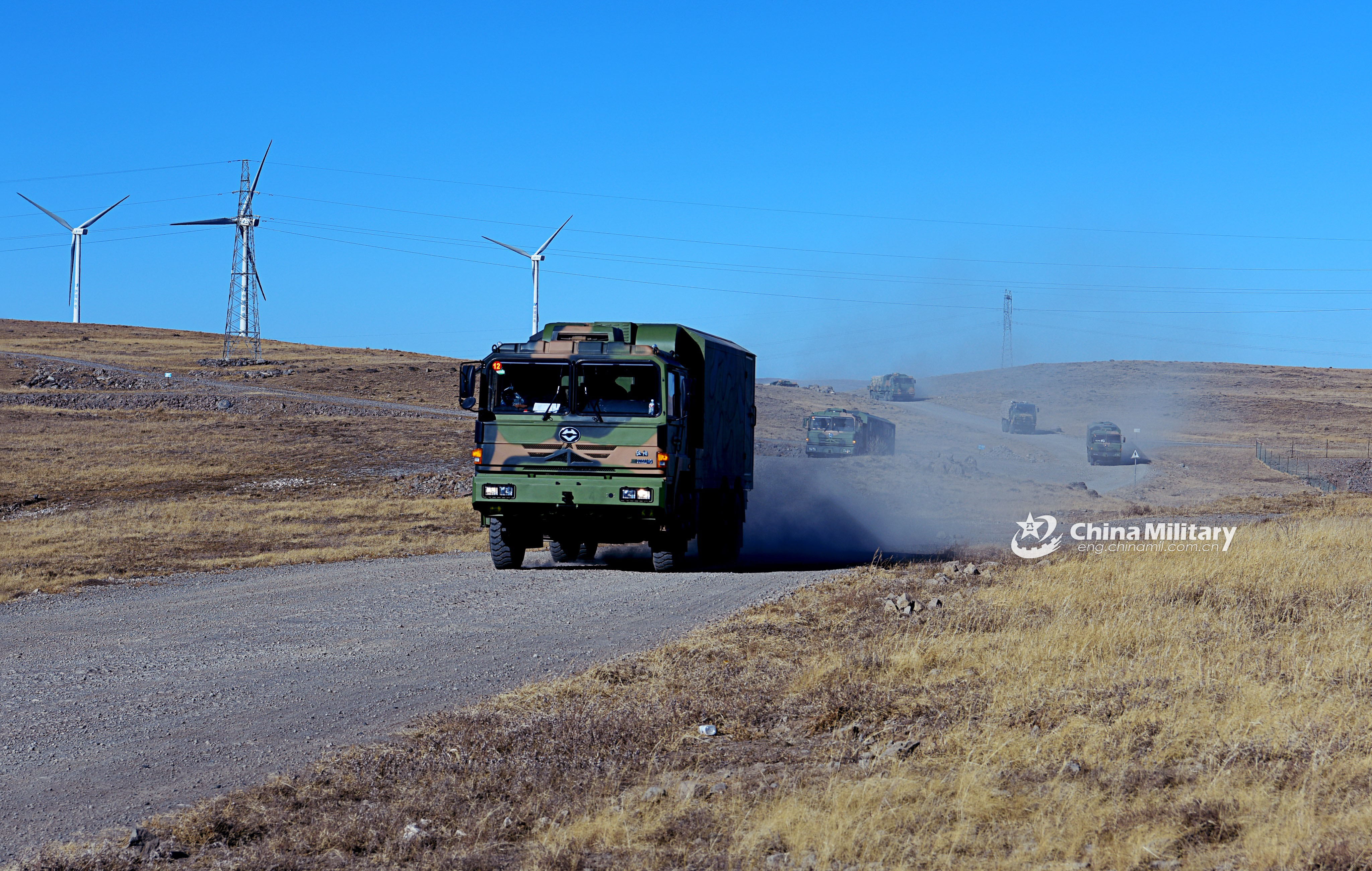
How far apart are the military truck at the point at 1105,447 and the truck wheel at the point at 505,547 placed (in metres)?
46.8

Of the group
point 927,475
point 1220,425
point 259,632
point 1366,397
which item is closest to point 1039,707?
point 259,632

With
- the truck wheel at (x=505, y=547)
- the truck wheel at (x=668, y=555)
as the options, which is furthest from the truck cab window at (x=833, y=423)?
the truck wheel at (x=505, y=547)

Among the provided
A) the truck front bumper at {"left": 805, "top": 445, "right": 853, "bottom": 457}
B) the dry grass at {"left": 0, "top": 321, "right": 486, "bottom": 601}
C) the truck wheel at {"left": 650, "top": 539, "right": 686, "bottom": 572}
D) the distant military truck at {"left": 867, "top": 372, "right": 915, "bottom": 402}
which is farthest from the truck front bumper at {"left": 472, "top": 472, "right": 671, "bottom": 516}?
the distant military truck at {"left": 867, "top": 372, "right": 915, "bottom": 402}

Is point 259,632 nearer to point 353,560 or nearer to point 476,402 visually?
point 476,402

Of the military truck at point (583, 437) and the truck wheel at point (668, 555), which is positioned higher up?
the military truck at point (583, 437)

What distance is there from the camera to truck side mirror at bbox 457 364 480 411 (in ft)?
57.0

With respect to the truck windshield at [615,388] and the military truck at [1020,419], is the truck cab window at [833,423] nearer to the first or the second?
the military truck at [1020,419]

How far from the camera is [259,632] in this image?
43.1 feet

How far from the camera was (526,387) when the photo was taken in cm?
1817

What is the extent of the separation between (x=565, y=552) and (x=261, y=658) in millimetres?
9603

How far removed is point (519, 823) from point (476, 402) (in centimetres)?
1252

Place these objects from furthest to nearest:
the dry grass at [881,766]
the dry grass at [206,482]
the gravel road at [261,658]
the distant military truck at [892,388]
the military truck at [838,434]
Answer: the distant military truck at [892,388], the military truck at [838,434], the dry grass at [206,482], the gravel road at [261,658], the dry grass at [881,766]

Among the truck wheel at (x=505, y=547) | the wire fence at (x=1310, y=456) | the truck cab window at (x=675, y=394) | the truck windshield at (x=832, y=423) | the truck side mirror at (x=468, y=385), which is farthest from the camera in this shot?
the truck windshield at (x=832, y=423)

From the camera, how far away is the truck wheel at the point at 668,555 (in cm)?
1922
